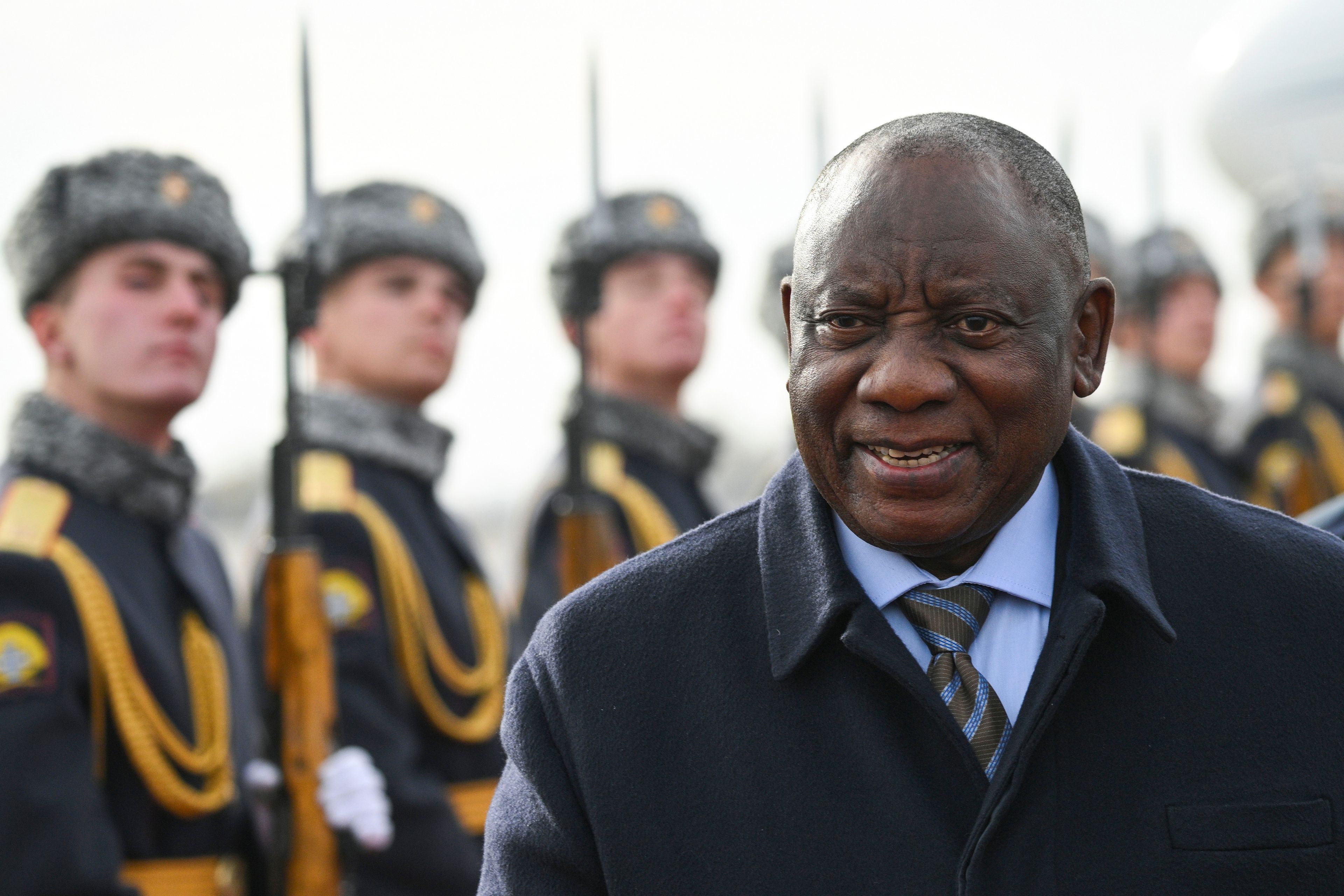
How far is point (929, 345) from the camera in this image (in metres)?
1.88

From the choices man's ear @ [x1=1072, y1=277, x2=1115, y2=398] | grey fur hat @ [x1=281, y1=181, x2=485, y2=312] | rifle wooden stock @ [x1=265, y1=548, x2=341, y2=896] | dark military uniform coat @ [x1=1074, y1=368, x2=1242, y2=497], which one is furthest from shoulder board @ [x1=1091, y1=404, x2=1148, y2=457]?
man's ear @ [x1=1072, y1=277, x2=1115, y2=398]

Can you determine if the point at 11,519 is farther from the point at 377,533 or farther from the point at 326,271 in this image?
the point at 326,271

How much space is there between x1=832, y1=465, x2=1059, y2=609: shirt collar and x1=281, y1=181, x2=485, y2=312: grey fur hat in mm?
3890

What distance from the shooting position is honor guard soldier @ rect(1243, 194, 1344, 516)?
29.9 feet

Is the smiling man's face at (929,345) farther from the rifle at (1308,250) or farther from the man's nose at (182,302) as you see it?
the rifle at (1308,250)

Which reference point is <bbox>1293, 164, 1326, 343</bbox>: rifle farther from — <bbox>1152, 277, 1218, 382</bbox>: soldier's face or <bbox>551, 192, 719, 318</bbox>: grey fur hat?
<bbox>551, 192, 719, 318</bbox>: grey fur hat

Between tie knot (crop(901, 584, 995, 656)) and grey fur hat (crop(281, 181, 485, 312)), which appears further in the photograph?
grey fur hat (crop(281, 181, 485, 312))

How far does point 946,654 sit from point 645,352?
193 inches

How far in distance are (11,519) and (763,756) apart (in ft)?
9.41

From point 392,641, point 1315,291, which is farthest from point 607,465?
point 1315,291

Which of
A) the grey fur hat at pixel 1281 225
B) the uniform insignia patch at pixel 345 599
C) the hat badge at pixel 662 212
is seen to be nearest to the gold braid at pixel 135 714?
the uniform insignia patch at pixel 345 599

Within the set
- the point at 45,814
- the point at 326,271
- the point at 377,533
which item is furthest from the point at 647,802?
the point at 326,271

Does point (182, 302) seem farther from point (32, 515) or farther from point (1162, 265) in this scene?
point (1162, 265)

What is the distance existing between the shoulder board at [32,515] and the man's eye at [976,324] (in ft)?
9.61
